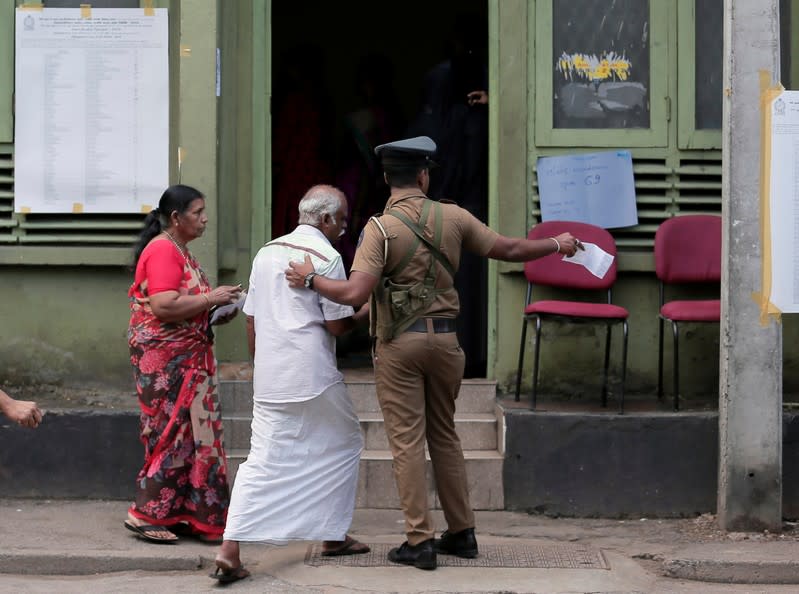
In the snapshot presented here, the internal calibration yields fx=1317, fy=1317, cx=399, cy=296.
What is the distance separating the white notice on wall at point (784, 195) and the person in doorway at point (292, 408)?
2269mm

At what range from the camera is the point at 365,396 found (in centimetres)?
771

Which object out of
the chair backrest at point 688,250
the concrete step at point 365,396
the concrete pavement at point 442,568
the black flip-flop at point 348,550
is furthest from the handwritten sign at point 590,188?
the black flip-flop at point 348,550

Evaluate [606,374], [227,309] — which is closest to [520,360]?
[606,374]

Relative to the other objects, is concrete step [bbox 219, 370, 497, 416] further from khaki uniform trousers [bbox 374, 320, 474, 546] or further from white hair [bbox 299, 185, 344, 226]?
white hair [bbox 299, 185, 344, 226]

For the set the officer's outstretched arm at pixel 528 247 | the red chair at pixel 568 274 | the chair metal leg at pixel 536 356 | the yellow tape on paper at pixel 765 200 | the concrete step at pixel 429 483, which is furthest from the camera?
the red chair at pixel 568 274

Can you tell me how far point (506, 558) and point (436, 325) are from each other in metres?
1.21

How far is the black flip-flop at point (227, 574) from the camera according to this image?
5895 mm

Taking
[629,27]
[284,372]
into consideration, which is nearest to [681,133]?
A: [629,27]

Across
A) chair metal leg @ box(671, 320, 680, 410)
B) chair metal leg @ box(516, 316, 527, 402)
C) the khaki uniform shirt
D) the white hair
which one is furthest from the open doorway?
the white hair

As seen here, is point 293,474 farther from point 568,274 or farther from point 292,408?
point 568,274

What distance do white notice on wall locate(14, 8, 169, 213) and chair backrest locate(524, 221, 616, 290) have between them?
230cm

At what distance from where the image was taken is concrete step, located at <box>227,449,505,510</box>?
720cm

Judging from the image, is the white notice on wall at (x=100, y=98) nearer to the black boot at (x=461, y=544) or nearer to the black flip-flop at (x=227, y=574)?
the black flip-flop at (x=227, y=574)

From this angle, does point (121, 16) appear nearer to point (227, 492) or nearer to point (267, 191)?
point (267, 191)
